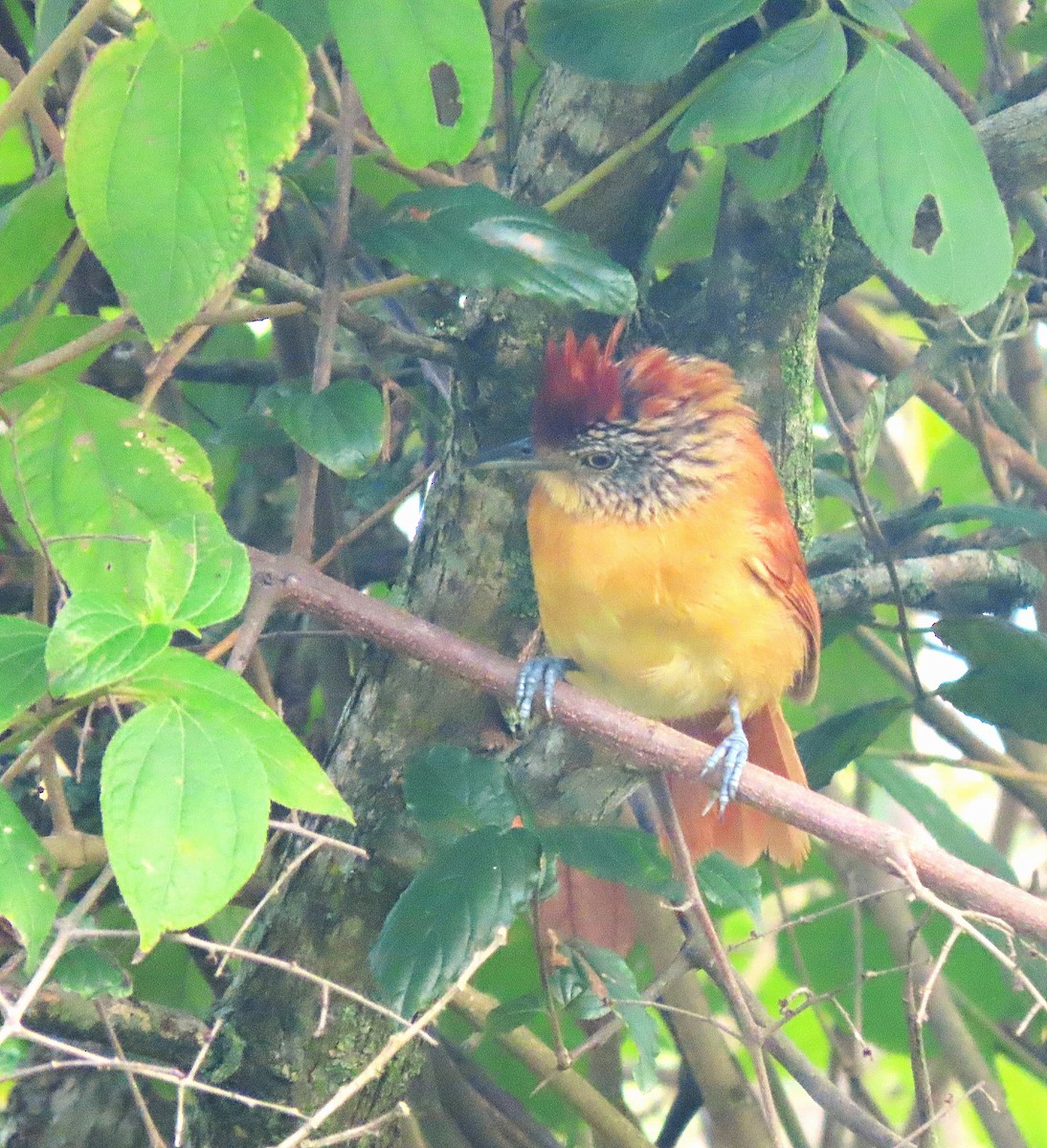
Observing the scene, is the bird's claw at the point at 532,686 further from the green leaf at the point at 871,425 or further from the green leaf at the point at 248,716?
the green leaf at the point at 871,425

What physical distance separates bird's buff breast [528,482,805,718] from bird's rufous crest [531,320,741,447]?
133 millimetres

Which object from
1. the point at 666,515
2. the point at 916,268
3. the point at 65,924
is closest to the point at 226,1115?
the point at 65,924

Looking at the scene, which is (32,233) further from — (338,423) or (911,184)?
(911,184)

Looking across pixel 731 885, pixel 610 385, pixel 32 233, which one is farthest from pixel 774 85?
pixel 731 885

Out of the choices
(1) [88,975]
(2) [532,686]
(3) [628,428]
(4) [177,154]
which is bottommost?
(1) [88,975]

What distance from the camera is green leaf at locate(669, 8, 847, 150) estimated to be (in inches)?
63.1

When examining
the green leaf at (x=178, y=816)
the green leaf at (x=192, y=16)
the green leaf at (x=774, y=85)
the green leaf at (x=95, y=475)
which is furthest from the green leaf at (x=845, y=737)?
the green leaf at (x=192, y=16)

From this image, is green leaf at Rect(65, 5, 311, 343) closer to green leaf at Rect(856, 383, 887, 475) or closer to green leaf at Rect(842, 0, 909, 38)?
green leaf at Rect(842, 0, 909, 38)

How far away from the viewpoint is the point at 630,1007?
1954 millimetres

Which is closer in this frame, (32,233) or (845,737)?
(32,233)

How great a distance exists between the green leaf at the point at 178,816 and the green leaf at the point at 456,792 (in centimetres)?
72

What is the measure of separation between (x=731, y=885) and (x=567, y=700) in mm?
504

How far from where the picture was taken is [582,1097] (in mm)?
2443

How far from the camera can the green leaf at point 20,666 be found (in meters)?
1.14
